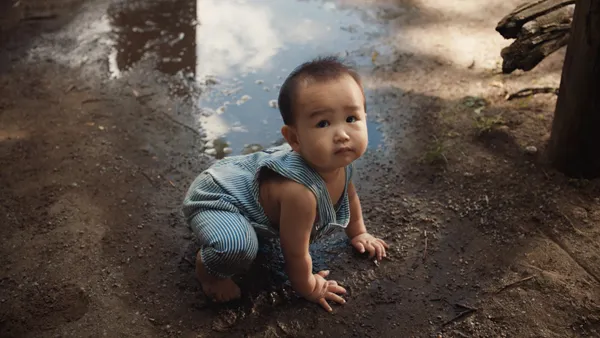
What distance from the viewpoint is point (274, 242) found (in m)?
2.59

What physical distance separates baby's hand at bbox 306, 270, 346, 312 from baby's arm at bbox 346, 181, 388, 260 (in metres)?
0.24

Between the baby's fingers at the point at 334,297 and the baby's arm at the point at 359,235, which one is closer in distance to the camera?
the baby's fingers at the point at 334,297

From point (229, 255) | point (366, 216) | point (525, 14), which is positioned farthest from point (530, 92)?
point (229, 255)

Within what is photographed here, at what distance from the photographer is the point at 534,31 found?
2.71m

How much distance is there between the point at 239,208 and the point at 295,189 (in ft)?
0.99

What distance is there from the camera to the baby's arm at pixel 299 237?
2.07 meters

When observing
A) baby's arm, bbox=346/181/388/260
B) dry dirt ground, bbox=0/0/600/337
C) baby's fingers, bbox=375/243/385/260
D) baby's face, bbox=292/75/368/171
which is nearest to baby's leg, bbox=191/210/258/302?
dry dirt ground, bbox=0/0/600/337

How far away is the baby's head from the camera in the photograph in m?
2.01

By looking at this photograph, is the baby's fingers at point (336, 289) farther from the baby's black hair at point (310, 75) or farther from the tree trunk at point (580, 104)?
the tree trunk at point (580, 104)

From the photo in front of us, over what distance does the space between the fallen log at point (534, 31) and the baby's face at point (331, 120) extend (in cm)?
112

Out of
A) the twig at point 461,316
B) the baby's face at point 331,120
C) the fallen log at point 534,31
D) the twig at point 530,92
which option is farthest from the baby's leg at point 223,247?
the twig at point 530,92

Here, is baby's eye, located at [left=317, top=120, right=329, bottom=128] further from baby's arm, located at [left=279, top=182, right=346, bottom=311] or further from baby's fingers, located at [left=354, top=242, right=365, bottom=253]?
baby's fingers, located at [left=354, top=242, right=365, bottom=253]

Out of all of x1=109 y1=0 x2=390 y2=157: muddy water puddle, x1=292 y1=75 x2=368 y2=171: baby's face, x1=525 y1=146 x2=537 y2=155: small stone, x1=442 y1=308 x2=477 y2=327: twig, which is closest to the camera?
x1=292 y1=75 x2=368 y2=171: baby's face

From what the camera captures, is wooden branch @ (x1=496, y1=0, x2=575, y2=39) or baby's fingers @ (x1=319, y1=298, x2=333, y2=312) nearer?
baby's fingers @ (x1=319, y1=298, x2=333, y2=312)
